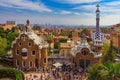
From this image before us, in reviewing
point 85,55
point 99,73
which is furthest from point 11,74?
point 99,73

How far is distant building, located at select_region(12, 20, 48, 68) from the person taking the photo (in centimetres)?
4525

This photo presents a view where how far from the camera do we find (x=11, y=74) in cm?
3881

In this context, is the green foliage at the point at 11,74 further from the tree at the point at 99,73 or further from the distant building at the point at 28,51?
the tree at the point at 99,73

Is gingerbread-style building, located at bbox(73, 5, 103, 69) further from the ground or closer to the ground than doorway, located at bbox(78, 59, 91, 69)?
further from the ground

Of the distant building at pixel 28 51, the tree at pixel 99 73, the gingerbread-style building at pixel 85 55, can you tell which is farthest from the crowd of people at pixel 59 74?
the tree at pixel 99 73

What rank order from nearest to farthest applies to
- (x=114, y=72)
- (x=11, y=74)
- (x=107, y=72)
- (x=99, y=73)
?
(x=114, y=72) < (x=107, y=72) < (x=99, y=73) < (x=11, y=74)

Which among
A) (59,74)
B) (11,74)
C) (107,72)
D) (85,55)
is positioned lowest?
(59,74)

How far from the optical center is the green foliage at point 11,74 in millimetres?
36881

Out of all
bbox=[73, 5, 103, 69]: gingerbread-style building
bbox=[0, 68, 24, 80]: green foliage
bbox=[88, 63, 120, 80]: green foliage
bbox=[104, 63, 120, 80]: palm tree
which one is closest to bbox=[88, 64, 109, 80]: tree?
bbox=[88, 63, 120, 80]: green foliage

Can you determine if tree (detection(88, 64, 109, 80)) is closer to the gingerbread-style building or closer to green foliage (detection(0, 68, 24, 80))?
green foliage (detection(0, 68, 24, 80))

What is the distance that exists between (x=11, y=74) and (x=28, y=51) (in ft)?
24.2

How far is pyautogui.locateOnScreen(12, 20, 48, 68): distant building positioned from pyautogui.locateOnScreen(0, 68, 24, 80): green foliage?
19.7 ft

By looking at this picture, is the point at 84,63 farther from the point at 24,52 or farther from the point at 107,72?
the point at 107,72

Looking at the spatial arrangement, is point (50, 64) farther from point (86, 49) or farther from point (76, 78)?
point (76, 78)
